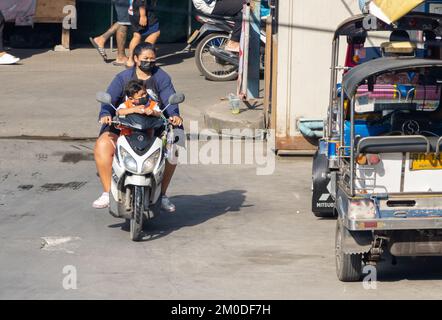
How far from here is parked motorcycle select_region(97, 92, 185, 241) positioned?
337 inches

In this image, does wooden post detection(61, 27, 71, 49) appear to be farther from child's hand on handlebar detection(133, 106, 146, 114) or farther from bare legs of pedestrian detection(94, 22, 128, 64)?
child's hand on handlebar detection(133, 106, 146, 114)

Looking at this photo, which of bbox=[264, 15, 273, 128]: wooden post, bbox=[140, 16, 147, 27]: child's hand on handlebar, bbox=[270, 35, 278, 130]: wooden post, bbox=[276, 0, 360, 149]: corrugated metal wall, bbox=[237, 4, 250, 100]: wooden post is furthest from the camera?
bbox=[140, 16, 147, 27]: child's hand on handlebar

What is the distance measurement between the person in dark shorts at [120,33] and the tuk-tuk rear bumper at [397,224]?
9319mm

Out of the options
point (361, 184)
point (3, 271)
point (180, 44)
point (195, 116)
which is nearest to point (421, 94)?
point (361, 184)

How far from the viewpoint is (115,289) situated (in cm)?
732

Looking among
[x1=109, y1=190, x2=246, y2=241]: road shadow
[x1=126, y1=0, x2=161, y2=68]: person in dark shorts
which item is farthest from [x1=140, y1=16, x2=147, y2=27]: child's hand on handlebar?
[x1=109, y1=190, x2=246, y2=241]: road shadow

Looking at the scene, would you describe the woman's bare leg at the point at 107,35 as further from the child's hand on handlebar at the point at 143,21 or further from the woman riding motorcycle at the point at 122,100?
the woman riding motorcycle at the point at 122,100

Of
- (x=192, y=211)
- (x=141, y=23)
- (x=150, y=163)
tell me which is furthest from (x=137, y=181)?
(x=141, y=23)

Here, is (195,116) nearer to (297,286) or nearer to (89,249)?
(89,249)

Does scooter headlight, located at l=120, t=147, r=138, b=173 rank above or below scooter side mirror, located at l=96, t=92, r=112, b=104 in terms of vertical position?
below

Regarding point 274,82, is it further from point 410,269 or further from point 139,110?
point 410,269

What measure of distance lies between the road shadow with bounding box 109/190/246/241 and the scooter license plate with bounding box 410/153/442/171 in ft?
8.31

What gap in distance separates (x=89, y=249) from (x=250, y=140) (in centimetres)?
459

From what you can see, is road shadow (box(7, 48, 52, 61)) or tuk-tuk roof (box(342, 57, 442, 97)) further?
road shadow (box(7, 48, 52, 61))
